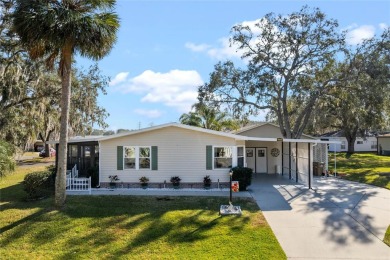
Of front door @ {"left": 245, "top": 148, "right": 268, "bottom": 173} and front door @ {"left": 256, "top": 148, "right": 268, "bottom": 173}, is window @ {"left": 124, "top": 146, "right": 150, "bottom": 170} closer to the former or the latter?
front door @ {"left": 245, "top": 148, "right": 268, "bottom": 173}

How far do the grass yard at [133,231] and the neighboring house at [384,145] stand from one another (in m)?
36.6

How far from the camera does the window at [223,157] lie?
16.5m

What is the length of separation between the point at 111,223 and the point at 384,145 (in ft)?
139

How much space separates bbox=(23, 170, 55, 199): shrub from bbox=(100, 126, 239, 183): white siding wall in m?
2.52

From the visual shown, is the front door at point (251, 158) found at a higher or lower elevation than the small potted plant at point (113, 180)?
higher

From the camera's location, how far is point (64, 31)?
11.0 metres

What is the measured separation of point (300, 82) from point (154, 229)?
16435 mm

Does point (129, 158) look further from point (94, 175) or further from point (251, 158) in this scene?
point (251, 158)

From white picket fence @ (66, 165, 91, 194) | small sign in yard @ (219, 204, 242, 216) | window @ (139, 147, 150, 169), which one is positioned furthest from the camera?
window @ (139, 147, 150, 169)

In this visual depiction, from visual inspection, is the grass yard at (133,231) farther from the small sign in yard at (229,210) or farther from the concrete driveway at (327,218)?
Result: the concrete driveway at (327,218)

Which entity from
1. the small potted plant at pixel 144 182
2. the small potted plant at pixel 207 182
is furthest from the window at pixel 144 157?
the small potted plant at pixel 207 182

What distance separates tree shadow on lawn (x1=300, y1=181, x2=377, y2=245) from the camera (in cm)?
969

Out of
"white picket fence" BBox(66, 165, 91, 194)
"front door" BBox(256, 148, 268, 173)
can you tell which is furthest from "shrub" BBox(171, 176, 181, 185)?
"front door" BBox(256, 148, 268, 173)

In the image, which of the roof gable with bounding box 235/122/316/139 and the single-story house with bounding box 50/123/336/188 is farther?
the roof gable with bounding box 235/122/316/139
